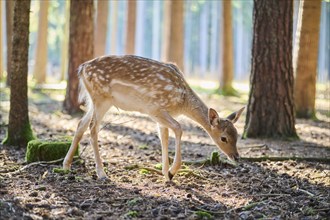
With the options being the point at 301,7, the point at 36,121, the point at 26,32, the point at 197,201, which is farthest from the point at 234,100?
the point at 197,201

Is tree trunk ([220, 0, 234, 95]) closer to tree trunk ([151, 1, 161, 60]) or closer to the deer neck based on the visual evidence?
the deer neck

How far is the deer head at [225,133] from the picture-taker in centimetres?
647

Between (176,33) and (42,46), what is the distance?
6344mm

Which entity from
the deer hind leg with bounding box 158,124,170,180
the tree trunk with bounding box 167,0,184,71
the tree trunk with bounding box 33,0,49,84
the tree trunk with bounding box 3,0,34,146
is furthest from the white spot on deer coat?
the tree trunk with bounding box 33,0,49,84

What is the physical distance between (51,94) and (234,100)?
6323 mm

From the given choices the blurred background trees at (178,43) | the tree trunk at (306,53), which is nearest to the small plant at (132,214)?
the blurred background trees at (178,43)

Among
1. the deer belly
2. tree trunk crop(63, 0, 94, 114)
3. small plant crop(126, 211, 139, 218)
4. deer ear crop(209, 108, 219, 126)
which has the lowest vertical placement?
small plant crop(126, 211, 139, 218)

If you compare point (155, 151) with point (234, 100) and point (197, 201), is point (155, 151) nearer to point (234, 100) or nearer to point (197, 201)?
point (197, 201)

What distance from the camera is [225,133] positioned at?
21.4ft

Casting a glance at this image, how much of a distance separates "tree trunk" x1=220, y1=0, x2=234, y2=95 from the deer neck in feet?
43.2

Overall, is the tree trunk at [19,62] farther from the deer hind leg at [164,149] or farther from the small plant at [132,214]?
the small plant at [132,214]

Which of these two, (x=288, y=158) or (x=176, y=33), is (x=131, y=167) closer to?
(x=288, y=158)

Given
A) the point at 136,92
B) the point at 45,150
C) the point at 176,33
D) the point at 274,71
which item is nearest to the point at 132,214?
the point at 136,92

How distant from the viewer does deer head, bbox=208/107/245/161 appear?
6.47m
